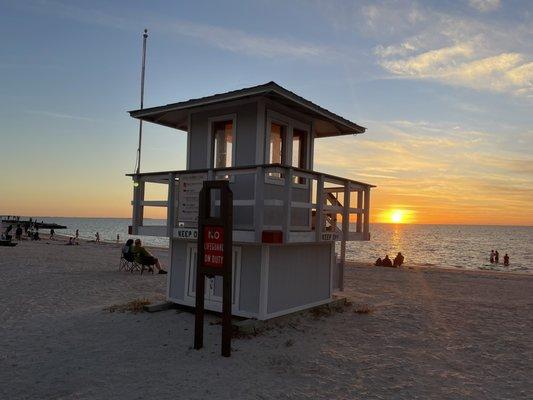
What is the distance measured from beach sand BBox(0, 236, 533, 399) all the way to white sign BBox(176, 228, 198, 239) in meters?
1.88

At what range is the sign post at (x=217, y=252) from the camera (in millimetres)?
7488

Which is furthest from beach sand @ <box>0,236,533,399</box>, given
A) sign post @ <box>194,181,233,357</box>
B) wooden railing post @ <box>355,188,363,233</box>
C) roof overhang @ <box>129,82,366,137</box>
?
roof overhang @ <box>129,82,366,137</box>

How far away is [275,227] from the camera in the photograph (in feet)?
31.6

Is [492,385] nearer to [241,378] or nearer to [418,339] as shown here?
[418,339]

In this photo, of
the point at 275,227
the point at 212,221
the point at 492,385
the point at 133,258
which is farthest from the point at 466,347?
the point at 133,258

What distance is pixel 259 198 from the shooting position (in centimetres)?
834

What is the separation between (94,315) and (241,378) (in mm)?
5108

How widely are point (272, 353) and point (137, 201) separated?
508 centimetres

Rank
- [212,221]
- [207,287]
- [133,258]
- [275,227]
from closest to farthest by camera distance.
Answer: [212,221], [275,227], [207,287], [133,258]

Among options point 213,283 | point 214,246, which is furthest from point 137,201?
point 214,246

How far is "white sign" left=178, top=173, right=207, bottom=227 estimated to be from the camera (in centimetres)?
941

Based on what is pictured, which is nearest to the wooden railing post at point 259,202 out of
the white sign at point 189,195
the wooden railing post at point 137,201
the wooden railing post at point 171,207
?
the white sign at point 189,195

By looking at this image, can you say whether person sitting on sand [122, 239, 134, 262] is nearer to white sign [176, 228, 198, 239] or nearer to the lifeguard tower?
the lifeguard tower

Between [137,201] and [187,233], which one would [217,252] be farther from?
[137,201]
